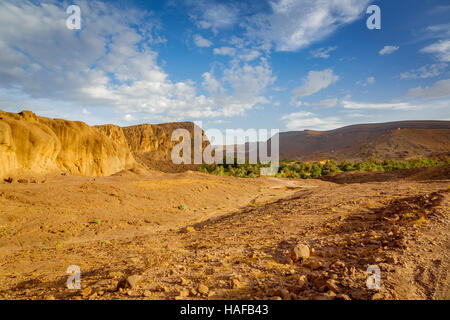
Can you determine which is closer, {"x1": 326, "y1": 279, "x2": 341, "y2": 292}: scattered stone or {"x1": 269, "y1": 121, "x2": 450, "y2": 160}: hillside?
{"x1": 326, "y1": 279, "x2": 341, "y2": 292}: scattered stone

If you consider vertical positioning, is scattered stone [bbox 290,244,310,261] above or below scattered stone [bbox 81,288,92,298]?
above

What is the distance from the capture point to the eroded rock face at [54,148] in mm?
15438

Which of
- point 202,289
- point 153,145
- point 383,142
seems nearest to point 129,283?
point 202,289

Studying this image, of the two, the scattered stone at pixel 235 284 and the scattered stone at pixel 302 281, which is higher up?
the scattered stone at pixel 302 281

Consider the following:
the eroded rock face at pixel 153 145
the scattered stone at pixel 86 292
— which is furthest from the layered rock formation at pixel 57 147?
the scattered stone at pixel 86 292

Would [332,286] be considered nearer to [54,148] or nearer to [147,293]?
[147,293]

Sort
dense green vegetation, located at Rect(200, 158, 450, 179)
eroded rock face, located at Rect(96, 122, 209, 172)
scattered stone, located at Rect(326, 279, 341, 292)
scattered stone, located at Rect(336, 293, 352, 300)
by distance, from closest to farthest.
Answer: scattered stone, located at Rect(336, 293, 352, 300)
scattered stone, located at Rect(326, 279, 341, 292)
dense green vegetation, located at Rect(200, 158, 450, 179)
eroded rock face, located at Rect(96, 122, 209, 172)

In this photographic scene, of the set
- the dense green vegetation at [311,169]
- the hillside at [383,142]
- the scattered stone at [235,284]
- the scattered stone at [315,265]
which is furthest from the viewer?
the hillside at [383,142]

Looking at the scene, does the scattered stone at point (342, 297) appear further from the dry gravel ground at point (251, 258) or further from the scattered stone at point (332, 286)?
the scattered stone at point (332, 286)

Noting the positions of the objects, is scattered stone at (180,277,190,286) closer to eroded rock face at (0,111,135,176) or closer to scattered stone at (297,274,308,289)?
scattered stone at (297,274,308,289)

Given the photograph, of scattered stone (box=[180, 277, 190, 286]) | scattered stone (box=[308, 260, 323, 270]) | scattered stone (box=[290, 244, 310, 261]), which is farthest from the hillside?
scattered stone (box=[180, 277, 190, 286])

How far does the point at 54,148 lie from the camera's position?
1917 cm

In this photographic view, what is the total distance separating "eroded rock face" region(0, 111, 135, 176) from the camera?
15.4m
